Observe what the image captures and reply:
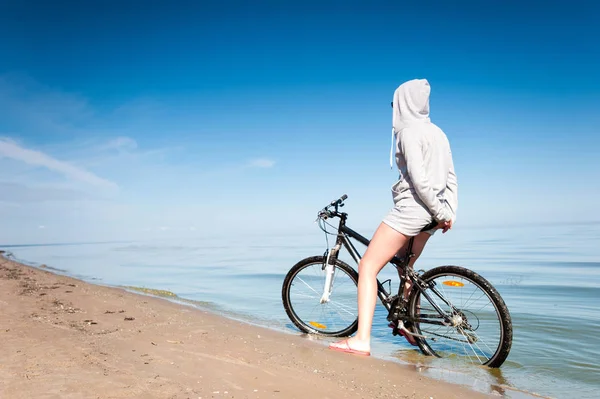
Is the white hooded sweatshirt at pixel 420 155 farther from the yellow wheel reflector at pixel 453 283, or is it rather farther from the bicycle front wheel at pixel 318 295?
the bicycle front wheel at pixel 318 295

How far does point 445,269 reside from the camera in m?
3.98

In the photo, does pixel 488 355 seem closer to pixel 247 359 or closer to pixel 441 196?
pixel 441 196

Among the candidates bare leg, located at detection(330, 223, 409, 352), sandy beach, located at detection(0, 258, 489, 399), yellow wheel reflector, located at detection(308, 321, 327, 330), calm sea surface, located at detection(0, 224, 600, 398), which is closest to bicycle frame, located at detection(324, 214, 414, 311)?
calm sea surface, located at detection(0, 224, 600, 398)

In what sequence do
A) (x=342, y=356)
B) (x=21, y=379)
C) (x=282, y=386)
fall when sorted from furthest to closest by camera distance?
1. (x=342, y=356)
2. (x=282, y=386)
3. (x=21, y=379)

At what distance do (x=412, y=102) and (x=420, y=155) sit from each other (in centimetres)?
52

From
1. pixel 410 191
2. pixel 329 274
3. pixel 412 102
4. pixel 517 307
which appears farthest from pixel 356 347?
pixel 517 307

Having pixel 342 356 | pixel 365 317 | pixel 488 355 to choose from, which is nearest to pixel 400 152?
pixel 365 317

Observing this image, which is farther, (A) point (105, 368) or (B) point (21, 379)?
(A) point (105, 368)

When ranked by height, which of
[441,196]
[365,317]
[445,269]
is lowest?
[365,317]

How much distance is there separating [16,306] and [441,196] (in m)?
4.72

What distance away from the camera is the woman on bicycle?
376 cm

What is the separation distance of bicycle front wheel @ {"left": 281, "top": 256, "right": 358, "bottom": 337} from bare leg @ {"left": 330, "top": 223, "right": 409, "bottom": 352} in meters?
0.86

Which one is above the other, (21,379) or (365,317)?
(365,317)

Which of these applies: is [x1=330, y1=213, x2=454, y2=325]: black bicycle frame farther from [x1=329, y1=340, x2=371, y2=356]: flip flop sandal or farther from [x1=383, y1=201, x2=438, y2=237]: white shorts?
[x1=329, y1=340, x2=371, y2=356]: flip flop sandal
